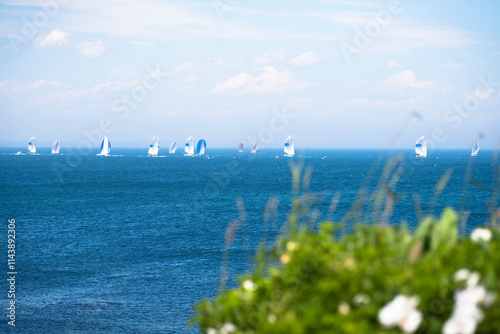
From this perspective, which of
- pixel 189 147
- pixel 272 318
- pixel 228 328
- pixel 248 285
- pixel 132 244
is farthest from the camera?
pixel 189 147

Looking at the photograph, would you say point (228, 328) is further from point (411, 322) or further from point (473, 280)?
point (473, 280)

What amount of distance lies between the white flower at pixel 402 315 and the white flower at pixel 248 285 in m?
0.81

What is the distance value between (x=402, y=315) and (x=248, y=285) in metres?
0.95

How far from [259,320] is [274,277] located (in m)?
0.25

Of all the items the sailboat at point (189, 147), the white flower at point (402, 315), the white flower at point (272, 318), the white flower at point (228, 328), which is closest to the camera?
the white flower at point (402, 315)

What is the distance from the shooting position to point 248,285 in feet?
9.39

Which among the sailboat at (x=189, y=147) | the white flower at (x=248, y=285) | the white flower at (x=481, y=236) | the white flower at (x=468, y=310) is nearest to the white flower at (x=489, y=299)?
the white flower at (x=468, y=310)

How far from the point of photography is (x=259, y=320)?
8.51 feet

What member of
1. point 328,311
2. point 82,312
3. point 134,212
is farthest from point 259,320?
point 134,212

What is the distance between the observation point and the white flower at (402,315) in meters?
2.15

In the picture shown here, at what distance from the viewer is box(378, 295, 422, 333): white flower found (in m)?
2.15

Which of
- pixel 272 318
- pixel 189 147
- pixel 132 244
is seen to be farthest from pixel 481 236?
pixel 189 147

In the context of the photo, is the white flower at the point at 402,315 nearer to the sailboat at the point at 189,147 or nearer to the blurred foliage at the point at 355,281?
the blurred foliage at the point at 355,281

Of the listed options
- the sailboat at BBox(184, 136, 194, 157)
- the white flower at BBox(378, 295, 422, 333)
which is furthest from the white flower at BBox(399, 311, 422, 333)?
the sailboat at BBox(184, 136, 194, 157)
